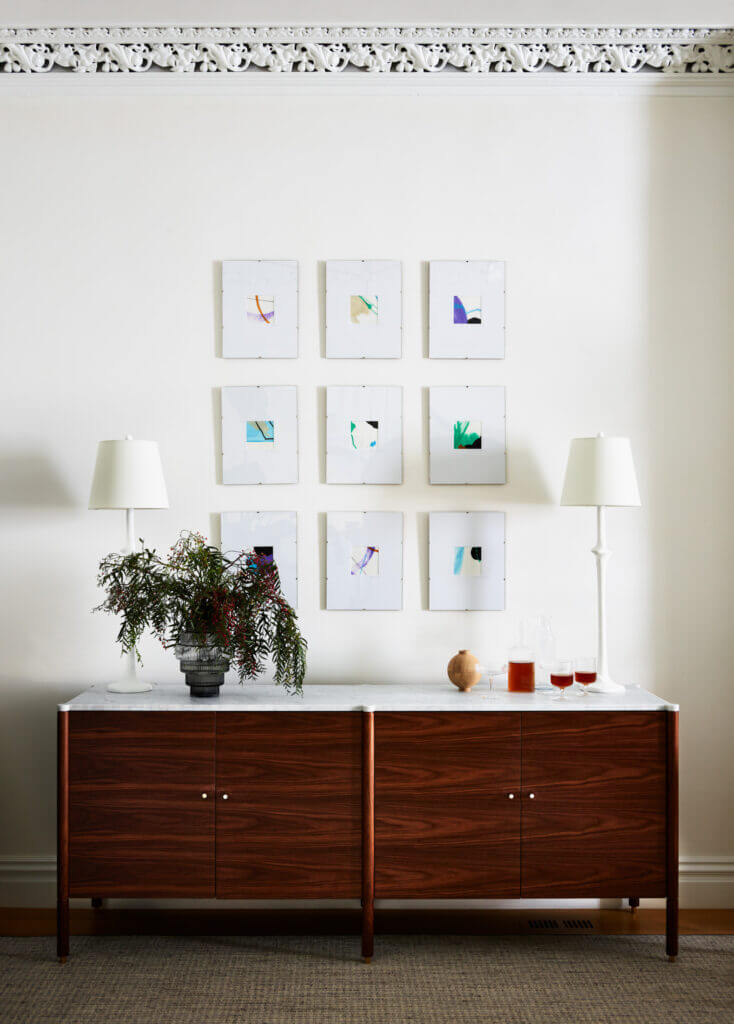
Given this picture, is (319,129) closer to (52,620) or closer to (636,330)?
(636,330)

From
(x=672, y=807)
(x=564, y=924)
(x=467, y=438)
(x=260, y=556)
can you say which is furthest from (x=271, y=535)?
(x=564, y=924)

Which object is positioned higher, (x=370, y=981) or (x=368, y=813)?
(x=368, y=813)

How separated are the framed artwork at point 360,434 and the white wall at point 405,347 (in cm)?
5

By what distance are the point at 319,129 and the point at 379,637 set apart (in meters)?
1.91

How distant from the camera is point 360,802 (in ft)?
8.43

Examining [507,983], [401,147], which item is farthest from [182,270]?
[507,983]

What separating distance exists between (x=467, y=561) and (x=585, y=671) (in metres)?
0.59

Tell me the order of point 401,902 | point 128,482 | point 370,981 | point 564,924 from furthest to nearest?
point 401,902, point 564,924, point 128,482, point 370,981

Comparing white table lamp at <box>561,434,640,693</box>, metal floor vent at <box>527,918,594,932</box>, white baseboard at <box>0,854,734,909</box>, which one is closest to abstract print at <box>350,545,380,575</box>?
white table lamp at <box>561,434,640,693</box>

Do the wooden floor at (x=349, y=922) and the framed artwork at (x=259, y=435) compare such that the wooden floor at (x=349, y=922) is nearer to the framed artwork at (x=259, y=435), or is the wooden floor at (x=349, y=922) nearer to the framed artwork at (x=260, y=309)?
the framed artwork at (x=259, y=435)

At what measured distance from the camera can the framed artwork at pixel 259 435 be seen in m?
3.03

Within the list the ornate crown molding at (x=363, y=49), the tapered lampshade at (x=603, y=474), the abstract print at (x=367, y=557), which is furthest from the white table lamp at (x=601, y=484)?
the ornate crown molding at (x=363, y=49)

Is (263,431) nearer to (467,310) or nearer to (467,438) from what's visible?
(467,438)

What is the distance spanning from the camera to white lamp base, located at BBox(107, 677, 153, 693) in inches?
108
